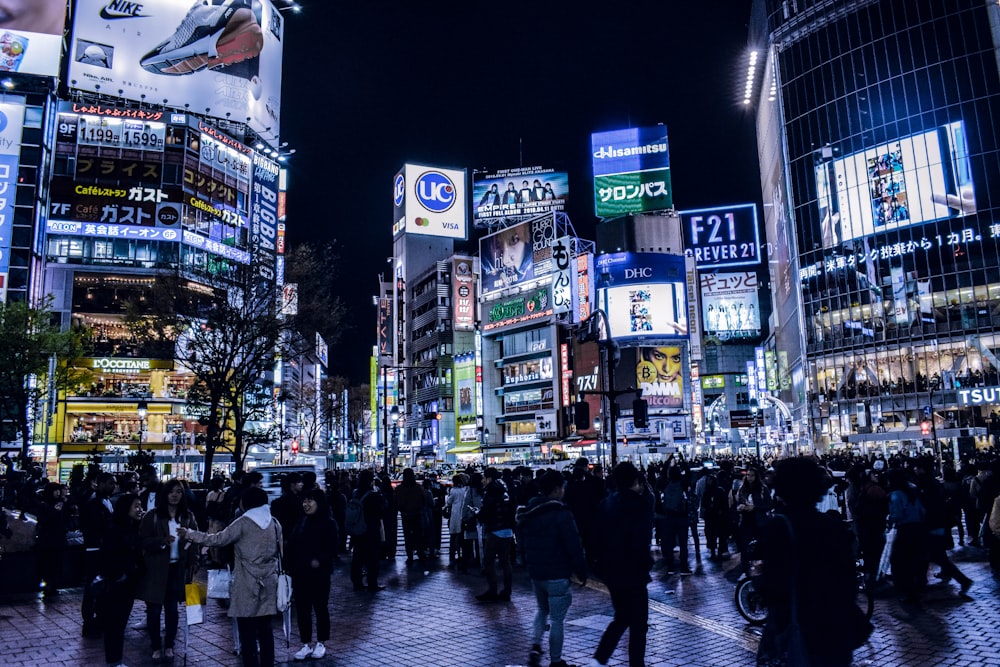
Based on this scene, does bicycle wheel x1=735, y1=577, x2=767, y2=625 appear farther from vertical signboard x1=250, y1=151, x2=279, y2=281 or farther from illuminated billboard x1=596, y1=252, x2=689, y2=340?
illuminated billboard x1=596, y1=252, x2=689, y2=340

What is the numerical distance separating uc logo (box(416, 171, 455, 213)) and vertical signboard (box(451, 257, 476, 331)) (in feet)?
66.9

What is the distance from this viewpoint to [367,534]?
40.6ft

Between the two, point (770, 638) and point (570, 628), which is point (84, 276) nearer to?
point (570, 628)

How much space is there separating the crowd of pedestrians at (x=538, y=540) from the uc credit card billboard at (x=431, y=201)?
92.1 m

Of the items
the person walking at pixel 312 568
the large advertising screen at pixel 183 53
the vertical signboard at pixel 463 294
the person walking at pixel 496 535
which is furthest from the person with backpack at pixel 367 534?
the vertical signboard at pixel 463 294

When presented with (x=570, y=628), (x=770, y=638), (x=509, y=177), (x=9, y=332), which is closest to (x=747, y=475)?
(x=570, y=628)

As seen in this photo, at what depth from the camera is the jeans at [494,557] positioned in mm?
11078

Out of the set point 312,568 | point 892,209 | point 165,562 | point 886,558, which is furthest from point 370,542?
point 892,209

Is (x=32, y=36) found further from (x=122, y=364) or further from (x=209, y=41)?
(x=122, y=364)

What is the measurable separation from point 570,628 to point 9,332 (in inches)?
1346

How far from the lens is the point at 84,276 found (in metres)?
56.4

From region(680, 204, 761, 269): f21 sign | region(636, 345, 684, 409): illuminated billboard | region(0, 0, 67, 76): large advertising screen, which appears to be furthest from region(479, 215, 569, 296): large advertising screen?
region(0, 0, 67, 76): large advertising screen

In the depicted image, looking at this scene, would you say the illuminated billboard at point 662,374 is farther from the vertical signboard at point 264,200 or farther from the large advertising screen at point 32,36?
the large advertising screen at point 32,36

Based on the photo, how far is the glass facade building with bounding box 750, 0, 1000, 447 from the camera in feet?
202
